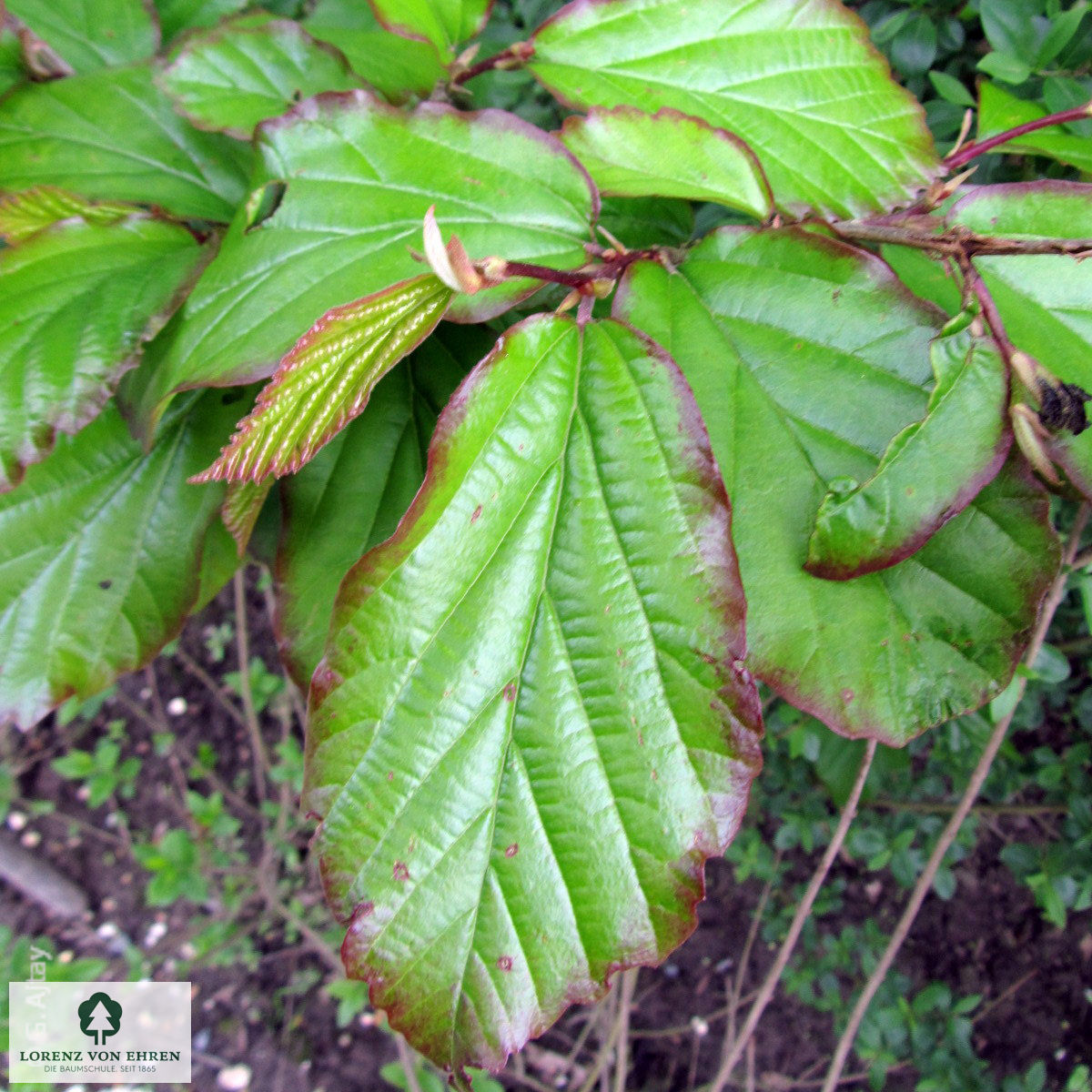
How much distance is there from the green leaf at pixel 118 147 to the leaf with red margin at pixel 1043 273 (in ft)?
A: 1.88

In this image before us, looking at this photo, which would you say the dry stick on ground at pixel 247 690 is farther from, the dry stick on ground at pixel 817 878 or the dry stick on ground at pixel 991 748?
the dry stick on ground at pixel 991 748

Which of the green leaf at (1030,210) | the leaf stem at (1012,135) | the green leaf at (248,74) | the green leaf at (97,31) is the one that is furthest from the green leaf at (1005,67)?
the green leaf at (97,31)

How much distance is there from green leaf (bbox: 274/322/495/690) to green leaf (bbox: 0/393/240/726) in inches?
4.8

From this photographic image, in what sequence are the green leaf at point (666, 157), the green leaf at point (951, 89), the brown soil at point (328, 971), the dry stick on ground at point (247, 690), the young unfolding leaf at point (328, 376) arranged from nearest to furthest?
the young unfolding leaf at point (328, 376) < the green leaf at point (666, 157) < the green leaf at point (951, 89) < the brown soil at point (328, 971) < the dry stick on ground at point (247, 690)

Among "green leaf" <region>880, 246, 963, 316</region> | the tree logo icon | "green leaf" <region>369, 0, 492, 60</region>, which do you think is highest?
"green leaf" <region>369, 0, 492, 60</region>

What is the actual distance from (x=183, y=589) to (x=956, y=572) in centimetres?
62

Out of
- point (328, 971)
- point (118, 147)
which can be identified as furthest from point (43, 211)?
point (328, 971)

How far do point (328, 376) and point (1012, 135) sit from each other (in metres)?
0.49

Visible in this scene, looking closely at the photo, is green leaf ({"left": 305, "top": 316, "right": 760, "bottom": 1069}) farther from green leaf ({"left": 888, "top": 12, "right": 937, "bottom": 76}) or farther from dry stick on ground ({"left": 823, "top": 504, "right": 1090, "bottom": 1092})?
green leaf ({"left": 888, "top": 12, "right": 937, "bottom": 76})

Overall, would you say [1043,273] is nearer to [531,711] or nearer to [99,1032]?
[531,711]

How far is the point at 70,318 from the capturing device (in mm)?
583

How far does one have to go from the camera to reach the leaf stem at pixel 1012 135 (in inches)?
21.6

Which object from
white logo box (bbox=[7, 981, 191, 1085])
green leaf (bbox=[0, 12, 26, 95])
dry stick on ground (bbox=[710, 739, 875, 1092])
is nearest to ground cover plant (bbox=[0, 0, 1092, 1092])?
green leaf (bbox=[0, 12, 26, 95])

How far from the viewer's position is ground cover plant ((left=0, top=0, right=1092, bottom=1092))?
0.44 meters
